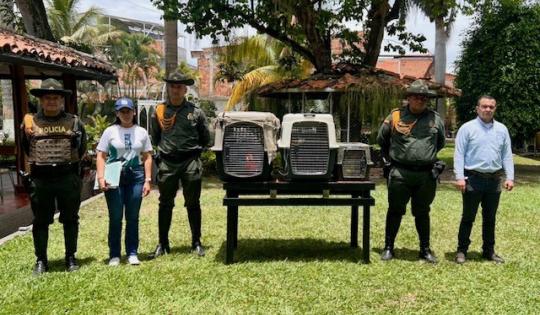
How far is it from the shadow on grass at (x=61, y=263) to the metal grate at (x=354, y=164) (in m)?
2.87

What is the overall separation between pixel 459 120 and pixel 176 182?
1452 cm

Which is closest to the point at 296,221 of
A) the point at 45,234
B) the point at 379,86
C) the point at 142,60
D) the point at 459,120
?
the point at 45,234

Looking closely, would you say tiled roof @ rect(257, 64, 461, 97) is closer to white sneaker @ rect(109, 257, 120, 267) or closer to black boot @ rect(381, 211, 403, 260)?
black boot @ rect(381, 211, 403, 260)

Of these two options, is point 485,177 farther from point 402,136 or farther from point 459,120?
point 459,120

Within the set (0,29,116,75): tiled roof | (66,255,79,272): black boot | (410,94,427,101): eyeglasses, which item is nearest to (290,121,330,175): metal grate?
(410,94,427,101): eyeglasses

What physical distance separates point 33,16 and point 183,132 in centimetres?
889

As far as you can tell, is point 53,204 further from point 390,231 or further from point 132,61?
point 132,61

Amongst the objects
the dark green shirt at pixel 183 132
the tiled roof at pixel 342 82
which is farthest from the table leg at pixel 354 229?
the tiled roof at pixel 342 82

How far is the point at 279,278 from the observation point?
16.7 feet

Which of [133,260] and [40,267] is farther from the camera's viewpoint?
[133,260]

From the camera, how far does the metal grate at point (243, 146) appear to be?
5219 mm

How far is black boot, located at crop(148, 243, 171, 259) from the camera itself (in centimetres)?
583

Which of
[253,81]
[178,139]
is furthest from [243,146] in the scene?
[253,81]

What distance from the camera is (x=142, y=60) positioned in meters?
38.4
